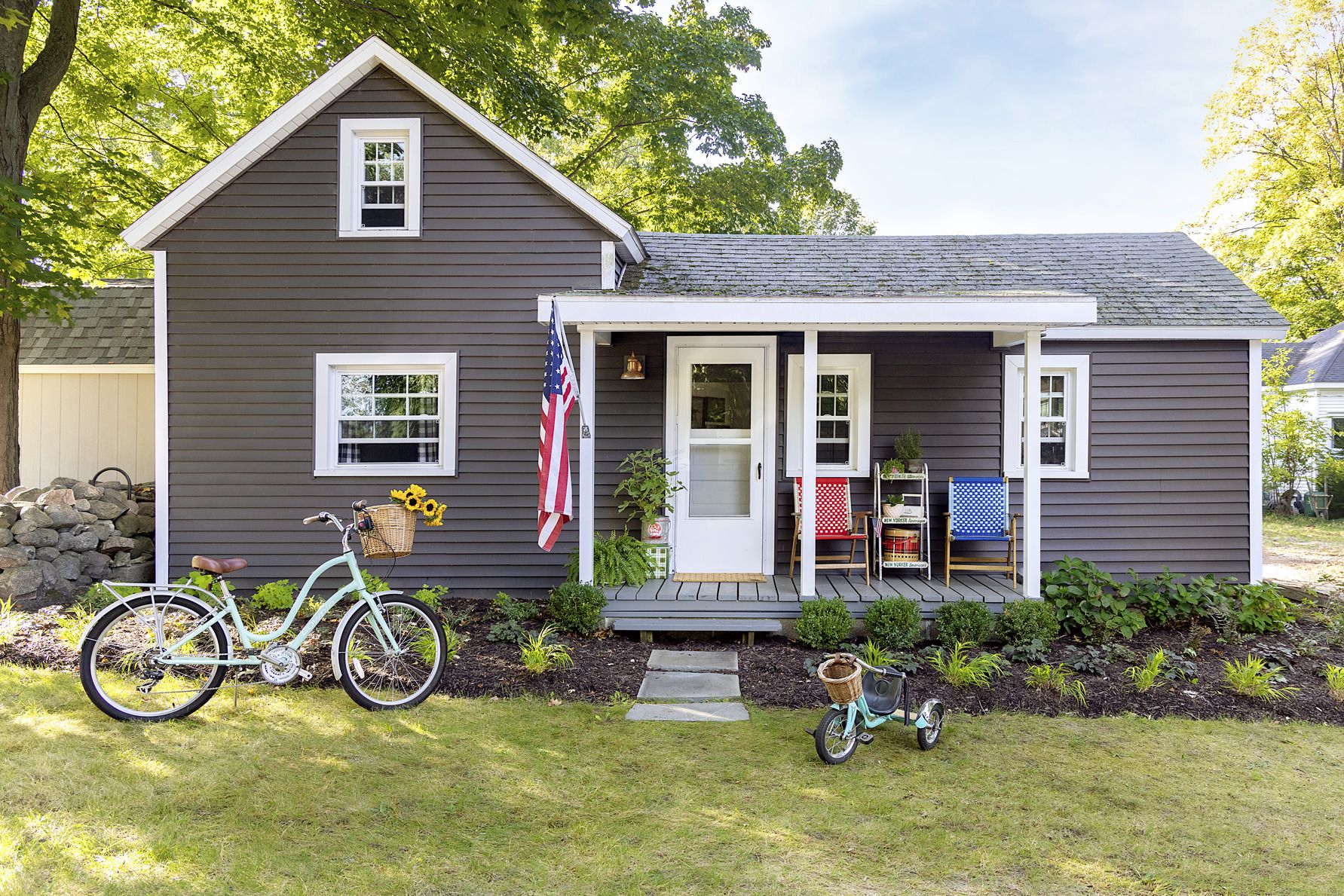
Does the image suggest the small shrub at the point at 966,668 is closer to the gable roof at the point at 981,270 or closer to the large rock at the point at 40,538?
the gable roof at the point at 981,270

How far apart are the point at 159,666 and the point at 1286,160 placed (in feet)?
84.5

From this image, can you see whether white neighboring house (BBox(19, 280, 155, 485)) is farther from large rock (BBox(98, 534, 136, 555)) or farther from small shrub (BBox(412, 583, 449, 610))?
small shrub (BBox(412, 583, 449, 610))

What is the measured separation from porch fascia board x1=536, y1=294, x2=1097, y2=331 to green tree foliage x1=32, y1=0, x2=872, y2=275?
12.9 ft

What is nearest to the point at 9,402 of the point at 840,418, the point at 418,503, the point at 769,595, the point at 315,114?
the point at 315,114

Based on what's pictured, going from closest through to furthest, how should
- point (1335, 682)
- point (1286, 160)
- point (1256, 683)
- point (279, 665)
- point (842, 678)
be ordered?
point (842, 678)
point (279, 665)
point (1256, 683)
point (1335, 682)
point (1286, 160)

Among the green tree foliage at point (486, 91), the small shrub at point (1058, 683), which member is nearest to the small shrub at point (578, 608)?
the small shrub at point (1058, 683)

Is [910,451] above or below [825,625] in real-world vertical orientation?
above

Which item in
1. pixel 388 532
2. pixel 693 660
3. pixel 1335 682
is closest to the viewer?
pixel 388 532

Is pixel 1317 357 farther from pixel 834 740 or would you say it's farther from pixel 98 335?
pixel 98 335

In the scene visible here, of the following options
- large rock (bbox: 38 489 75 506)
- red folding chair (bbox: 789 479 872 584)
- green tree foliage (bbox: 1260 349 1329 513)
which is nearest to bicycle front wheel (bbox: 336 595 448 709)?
red folding chair (bbox: 789 479 872 584)

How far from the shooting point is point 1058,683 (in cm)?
502

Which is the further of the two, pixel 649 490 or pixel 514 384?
pixel 514 384

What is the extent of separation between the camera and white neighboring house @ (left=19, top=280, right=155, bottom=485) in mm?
9641

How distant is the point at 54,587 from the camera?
6.78 metres
